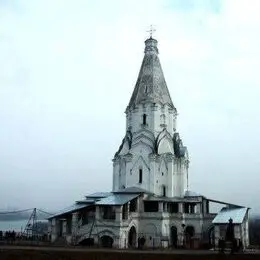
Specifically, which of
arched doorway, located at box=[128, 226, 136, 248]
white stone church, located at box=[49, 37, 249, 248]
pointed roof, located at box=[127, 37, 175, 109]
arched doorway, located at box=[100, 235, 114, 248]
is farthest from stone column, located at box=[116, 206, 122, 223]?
pointed roof, located at box=[127, 37, 175, 109]

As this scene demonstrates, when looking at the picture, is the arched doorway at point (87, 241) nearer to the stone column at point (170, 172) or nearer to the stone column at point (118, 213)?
the stone column at point (118, 213)

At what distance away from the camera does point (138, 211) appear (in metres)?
47.5

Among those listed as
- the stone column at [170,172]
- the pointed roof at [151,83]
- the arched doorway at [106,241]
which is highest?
the pointed roof at [151,83]

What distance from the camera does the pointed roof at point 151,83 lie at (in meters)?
53.8

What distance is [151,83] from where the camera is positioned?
5416cm

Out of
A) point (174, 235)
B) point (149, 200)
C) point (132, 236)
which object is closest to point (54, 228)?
point (132, 236)

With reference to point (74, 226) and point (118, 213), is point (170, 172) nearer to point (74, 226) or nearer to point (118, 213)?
point (118, 213)

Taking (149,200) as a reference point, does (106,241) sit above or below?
below

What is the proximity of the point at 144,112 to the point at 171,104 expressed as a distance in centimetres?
398

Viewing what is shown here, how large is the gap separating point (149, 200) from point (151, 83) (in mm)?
14674

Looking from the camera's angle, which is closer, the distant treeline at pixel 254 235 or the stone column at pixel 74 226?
the stone column at pixel 74 226

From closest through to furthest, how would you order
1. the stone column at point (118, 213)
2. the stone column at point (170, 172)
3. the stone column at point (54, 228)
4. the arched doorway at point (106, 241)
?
1. the stone column at point (118, 213)
2. the arched doorway at point (106, 241)
3. the stone column at point (54, 228)
4. the stone column at point (170, 172)

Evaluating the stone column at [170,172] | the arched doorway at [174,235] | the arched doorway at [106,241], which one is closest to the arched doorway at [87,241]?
the arched doorway at [106,241]

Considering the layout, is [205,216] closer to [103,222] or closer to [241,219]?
[241,219]
